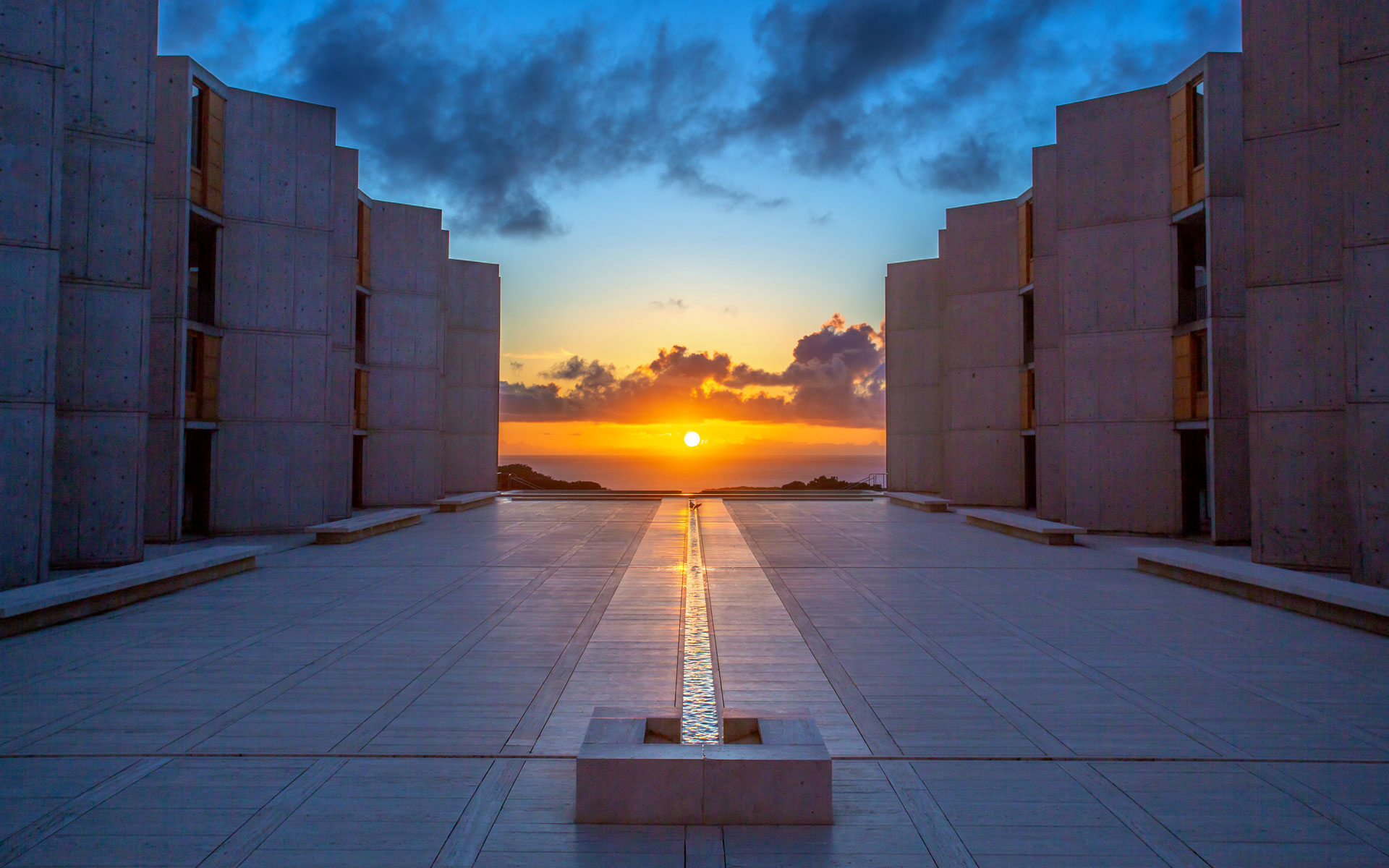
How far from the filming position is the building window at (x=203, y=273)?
1761 centimetres


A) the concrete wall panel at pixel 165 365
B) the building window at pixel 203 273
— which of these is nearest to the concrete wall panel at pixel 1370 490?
the concrete wall panel at pixel 165 365

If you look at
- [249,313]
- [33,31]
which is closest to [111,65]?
[33,31]

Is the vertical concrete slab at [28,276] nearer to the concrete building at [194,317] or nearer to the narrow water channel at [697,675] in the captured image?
the concrete building at [194,317]

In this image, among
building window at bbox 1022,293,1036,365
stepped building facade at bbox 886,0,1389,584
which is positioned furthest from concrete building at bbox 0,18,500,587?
building window at bbox 1022,293,1036,365

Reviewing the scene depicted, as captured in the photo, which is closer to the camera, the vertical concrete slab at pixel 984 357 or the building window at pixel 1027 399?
the building window at pixel 1027 399

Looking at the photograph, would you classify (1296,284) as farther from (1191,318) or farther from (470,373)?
(470,373)

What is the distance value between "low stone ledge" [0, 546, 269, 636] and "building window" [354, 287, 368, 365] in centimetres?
1404

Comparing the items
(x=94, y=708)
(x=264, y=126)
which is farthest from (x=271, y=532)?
(x=94, y=708)

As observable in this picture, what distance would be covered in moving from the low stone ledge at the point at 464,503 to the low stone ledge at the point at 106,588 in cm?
1119

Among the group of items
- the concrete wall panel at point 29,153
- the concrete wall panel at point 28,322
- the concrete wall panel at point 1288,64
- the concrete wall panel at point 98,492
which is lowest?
the concrete wall panel at point 98,492

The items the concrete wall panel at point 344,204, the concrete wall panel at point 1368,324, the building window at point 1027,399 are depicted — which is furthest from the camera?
the building window at point 1027,399

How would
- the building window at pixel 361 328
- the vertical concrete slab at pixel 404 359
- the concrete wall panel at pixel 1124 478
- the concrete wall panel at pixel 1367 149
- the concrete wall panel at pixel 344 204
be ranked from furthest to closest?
the vertical concrete slab at pixel 404 359 → the building window at pixel 361 328 → the concrete wall panel at pixel 344 204 → the concrete wall panel at pixel 1124 478 → the concrete wall panel at pixel 1367 149

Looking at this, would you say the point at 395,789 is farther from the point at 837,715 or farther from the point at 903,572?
the point at 903,572

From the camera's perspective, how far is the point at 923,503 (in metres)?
24.5
